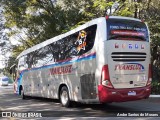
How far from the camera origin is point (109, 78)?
11312mm

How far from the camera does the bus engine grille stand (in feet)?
37.8

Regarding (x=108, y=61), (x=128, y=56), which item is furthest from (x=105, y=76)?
(x=128, y=56)

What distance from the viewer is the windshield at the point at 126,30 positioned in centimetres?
1166

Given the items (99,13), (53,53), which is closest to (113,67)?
(53,53)

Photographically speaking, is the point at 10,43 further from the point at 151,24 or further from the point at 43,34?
the point at 151,24

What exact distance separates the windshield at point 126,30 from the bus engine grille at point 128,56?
0.56 meters

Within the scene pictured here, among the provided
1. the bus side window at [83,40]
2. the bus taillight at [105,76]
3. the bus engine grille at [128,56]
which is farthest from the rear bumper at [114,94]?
the bus side window at [83,40]

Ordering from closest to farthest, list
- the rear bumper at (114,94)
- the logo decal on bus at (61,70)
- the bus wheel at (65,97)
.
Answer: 1. the rear bumper at (114,94)
2. the logo decal on bus at (61,70)
3. the bus wheel at (65,97)

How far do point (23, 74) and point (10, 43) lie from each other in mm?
16668

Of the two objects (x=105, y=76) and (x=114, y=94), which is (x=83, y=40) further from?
(x=114, y=94)

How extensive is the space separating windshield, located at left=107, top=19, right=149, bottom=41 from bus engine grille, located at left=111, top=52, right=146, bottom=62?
0.56 metres

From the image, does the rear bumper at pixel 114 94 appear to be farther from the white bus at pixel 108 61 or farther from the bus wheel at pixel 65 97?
the bus wheel at pixel 65 97

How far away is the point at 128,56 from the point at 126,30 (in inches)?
38.9

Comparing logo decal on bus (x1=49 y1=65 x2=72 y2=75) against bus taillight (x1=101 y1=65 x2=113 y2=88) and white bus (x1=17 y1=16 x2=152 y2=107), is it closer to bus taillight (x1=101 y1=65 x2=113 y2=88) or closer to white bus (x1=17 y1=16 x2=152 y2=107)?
white bus (x1=17 y1=16 x2=152 y2=107)
